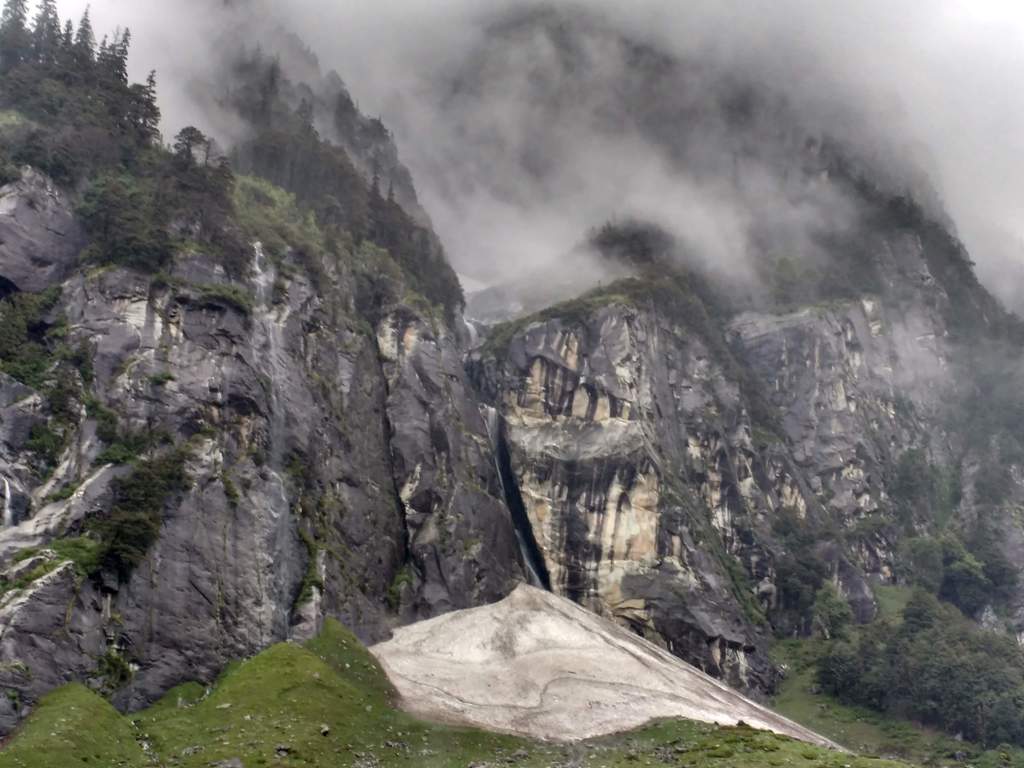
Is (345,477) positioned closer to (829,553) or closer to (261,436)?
(261,436)

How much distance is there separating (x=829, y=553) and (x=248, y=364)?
331 feet

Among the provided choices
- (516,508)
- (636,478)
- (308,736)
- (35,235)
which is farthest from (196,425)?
(636,478)

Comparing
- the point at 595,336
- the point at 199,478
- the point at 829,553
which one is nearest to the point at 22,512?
the point at 199,478

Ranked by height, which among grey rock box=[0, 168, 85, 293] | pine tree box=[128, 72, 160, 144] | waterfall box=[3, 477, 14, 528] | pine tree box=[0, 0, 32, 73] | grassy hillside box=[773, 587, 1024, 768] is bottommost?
grassy hillside box=[773, 587, 1024, 768]

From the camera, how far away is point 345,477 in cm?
10944

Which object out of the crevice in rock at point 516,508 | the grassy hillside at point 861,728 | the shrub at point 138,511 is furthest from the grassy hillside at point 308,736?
the crevice in rock at point 516,508

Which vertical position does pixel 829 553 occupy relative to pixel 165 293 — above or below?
below

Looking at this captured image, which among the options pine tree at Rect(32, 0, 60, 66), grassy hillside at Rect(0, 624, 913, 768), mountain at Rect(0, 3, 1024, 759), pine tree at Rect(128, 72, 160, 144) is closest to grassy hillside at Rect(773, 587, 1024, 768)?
mountain at Rect(0, 3, 1024, 759)

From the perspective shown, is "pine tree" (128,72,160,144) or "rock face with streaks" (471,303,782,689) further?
"rock face with streaks" (471,303,782,689)

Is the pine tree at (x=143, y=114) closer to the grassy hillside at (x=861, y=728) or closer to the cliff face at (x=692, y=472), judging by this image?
A: the cliff face at (x=692, y=472)

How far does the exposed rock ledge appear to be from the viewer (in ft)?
274

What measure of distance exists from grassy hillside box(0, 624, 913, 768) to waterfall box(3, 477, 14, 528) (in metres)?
15.4

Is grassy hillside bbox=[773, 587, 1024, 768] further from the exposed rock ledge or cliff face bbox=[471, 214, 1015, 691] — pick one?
the exposed rock ledge

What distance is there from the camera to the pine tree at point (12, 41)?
128000 millimetres
